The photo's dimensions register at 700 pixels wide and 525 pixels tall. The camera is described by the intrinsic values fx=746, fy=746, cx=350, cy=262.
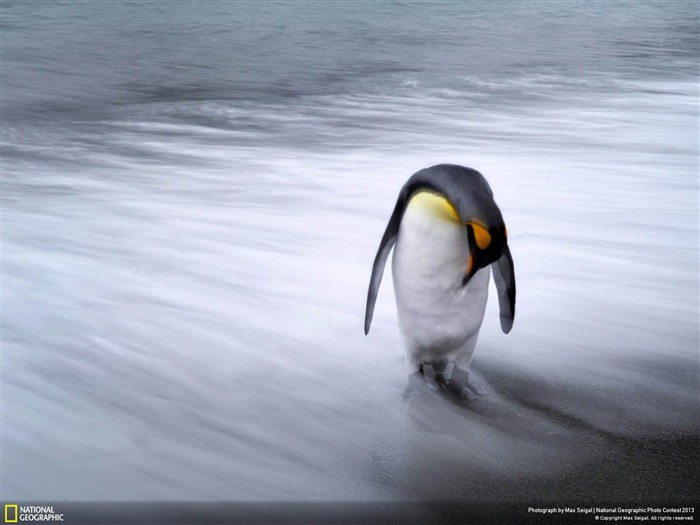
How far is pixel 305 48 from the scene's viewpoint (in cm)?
904

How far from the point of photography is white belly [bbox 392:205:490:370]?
1.59 meters

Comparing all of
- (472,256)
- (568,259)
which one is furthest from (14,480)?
(568,259)

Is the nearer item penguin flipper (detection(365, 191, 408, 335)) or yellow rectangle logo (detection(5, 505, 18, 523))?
yellow rectangle logo (detection(5, 505, 18, 523))

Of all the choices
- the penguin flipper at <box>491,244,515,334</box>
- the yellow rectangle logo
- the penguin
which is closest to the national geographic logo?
the yellow rectangle logo

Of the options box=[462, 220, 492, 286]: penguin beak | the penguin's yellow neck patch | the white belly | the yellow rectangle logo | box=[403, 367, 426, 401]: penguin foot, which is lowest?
the yellow rectangle logo

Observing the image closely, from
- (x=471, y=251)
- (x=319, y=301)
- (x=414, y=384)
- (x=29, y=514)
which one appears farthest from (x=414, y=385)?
(x=29, y=514)

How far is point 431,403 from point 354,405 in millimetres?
165

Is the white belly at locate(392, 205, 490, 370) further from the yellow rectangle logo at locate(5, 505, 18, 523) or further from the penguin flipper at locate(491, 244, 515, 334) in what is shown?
the yellow rectangle logo at locate(5, 505, 18, 523)

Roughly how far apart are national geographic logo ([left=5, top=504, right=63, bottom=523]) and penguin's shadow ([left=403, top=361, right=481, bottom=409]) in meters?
0.73

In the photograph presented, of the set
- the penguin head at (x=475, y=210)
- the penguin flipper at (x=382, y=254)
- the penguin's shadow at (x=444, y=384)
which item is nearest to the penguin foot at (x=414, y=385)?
the penguin's shadow at (x=444, y=384)

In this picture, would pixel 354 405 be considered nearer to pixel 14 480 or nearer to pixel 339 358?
pixel 339 358

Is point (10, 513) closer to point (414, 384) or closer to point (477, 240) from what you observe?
point (414, 384)

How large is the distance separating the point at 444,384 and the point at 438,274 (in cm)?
25

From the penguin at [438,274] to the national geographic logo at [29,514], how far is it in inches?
28.2
